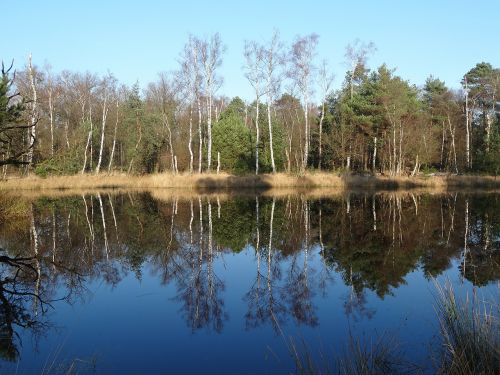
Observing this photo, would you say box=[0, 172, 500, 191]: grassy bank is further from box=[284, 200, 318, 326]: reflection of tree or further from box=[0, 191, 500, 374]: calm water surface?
box=[284, 200, 318, 326]: reflection of tree

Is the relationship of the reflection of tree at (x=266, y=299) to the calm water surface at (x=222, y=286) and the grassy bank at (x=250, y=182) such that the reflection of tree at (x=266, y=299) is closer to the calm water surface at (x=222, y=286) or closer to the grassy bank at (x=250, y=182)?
the calm water surface at (x=222, y=286)

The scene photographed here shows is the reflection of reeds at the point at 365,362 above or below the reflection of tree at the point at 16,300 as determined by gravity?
above

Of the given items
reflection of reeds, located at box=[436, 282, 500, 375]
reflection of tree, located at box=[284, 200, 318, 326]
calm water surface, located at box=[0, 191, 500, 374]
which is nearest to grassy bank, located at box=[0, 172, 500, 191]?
calm water surface, located at box=[0, 191, 500, 374]

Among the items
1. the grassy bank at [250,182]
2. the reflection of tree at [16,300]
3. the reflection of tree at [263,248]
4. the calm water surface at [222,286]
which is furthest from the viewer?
the grassy bank at [250,182]

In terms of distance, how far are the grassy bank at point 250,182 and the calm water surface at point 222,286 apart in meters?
15.4

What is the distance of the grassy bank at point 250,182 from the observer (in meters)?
32.2

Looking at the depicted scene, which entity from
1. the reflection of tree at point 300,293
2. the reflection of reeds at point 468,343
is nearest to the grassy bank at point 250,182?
the reflection of tree at point 300,293

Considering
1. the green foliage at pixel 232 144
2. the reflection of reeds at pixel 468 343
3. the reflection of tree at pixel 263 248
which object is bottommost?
the reflection of tree at pixel 263 248

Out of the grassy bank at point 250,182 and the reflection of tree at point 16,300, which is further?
the grassy bank at point 250,182

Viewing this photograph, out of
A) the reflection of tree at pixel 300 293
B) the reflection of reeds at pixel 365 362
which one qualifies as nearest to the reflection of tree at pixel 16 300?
the reflection of reeds at pixel 365 362

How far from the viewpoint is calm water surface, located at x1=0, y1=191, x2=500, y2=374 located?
18.0ft

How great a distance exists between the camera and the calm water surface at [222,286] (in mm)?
5496

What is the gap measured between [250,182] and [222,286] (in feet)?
79.1

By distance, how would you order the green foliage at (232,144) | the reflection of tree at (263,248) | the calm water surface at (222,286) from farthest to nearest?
1. the green foliage at (232,144)
2. the reflection of tree at (263,248)
3. the calm water surface at (222,286)
